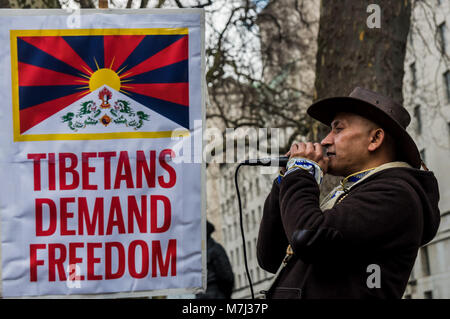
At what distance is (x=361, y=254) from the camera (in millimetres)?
3279

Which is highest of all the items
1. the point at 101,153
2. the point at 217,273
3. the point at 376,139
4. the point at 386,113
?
the point at 386,113

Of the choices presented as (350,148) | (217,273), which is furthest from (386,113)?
(217,273)

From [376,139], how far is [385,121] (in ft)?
0.31

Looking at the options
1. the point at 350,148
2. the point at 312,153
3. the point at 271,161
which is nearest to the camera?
the point at 312,153

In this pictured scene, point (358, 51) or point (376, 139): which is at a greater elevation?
point (358, 51)

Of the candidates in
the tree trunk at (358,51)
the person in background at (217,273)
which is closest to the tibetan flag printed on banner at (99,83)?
the tree trunk at (358,51)

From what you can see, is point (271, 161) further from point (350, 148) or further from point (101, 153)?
point (101, 153)

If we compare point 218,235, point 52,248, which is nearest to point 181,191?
point 52,248

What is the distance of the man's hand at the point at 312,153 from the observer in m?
3.54

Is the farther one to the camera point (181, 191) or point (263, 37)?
point (263, 37)

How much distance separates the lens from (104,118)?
422cm

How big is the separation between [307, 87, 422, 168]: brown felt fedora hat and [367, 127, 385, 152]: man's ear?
0.09 ft
